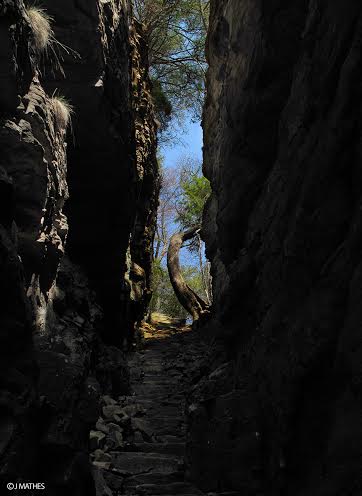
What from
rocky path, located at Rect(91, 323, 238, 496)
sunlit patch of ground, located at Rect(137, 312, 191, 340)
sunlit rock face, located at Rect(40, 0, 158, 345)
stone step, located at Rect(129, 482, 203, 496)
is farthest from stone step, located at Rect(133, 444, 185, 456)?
sunlit patch of ground, located at Rect(137, 312, 191, 340)

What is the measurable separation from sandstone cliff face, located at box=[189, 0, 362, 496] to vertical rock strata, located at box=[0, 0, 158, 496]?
1.84m

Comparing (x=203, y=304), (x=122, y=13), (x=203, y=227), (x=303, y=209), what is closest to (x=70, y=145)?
(x=122, y=13)

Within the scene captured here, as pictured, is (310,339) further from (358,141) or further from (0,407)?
(0,407)

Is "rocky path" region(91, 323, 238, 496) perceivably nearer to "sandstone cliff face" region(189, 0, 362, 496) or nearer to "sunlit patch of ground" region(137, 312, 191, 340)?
"sandstone cliff face" region(189, 0, 362, 496)

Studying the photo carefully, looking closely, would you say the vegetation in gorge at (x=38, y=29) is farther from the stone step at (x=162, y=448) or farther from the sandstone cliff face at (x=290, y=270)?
the stone step at (x=162, y=448)

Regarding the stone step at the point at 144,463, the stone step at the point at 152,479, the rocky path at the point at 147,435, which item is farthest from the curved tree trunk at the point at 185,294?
the stone step at the point at 152,479

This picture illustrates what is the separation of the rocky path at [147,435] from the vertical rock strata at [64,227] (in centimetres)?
78

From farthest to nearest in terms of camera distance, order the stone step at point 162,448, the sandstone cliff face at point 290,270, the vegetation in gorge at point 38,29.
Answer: the stone step at point 162,448 < the vegetation in gorge at point 38,29 < the sandstone cliff face at point 290,270

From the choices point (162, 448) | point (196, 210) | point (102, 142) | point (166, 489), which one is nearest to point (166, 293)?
point (196, 210)

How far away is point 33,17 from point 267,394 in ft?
19.8

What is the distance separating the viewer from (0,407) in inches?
136

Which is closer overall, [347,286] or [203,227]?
[347,286]

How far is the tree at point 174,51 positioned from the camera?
16.7m

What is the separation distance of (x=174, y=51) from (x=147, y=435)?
653 inches
